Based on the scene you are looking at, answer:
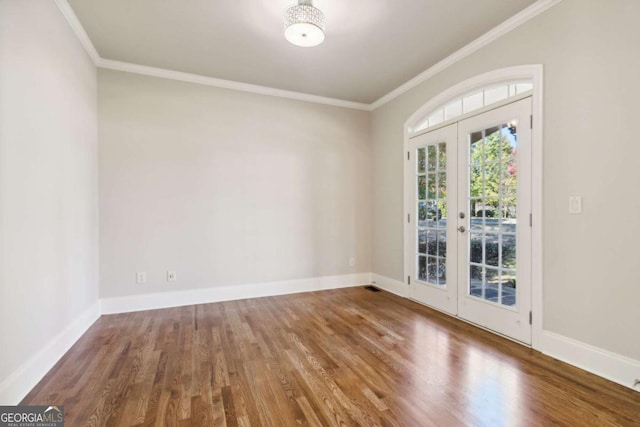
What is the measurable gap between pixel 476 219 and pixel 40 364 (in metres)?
3.84

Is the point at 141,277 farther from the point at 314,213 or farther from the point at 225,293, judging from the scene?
the point at 314,213

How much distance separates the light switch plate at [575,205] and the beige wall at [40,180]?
3.77 m

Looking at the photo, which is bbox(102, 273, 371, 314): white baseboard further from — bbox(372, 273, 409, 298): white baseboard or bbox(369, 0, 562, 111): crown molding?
bbox(369, 0, 562, 111): crown molding

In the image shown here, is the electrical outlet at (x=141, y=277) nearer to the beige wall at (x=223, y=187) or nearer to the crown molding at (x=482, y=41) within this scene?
the beige wall at (x=223, y=187)

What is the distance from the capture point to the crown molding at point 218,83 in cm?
335

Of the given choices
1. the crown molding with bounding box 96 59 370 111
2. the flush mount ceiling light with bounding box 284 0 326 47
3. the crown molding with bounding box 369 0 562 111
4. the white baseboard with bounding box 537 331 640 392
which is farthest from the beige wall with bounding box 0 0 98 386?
the white baseboard with bounding box 537 331 640 392

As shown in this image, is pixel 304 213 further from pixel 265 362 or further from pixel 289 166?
pixel 265 362

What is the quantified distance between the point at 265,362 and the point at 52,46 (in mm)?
2949

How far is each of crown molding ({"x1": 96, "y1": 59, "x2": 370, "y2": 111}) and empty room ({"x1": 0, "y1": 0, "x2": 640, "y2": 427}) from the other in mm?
25

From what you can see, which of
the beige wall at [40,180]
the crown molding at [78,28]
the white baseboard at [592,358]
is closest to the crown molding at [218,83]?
the crown molding at [78,28]

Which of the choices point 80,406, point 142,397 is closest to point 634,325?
point 142,397

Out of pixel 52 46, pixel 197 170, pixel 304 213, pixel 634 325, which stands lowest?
pixel 634 325

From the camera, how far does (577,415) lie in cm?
165

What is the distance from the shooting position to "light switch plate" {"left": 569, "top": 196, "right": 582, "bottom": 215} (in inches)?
85.9
